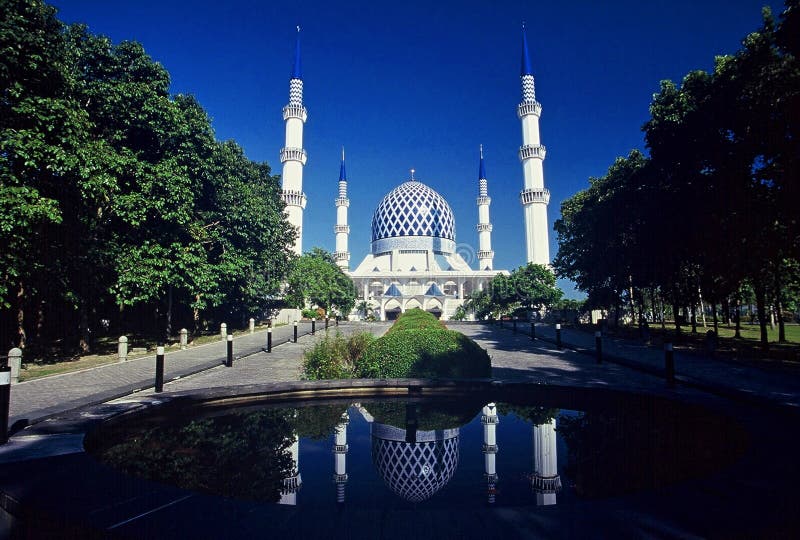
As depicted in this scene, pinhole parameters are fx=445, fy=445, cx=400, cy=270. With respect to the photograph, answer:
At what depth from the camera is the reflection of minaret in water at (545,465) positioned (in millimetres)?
4348

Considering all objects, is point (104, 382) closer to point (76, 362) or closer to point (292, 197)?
point (76, 362)

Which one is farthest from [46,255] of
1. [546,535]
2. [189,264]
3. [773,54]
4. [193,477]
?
[773,54]

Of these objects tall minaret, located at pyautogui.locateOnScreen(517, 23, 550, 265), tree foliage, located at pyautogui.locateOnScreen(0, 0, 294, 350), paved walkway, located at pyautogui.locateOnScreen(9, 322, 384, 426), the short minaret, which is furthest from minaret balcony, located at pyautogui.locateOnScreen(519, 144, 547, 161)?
paved walkway, located at pyautogui.locateOnScreen(9, 322, 384, 426)

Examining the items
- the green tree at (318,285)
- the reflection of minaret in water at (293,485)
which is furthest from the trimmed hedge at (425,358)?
the green tree at (318,285)

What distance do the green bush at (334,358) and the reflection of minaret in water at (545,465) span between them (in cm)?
537

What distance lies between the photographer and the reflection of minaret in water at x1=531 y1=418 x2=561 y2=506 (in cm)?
435

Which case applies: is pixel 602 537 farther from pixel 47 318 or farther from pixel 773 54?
pixel 47 318

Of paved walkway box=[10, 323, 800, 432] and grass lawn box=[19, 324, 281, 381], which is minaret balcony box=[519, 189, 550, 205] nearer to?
paved walkway box=[10, 323, 800, 432]

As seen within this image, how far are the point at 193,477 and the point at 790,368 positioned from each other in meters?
16.6

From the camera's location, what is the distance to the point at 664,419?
682cm

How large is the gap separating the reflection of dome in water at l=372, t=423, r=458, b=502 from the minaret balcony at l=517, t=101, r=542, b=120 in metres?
61.7

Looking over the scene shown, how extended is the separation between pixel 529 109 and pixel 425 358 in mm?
58968

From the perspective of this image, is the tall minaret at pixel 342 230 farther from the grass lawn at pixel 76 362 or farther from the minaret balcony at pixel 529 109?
the grass lawn at pixel 76 362

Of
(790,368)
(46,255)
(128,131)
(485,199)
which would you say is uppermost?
(485,199)
